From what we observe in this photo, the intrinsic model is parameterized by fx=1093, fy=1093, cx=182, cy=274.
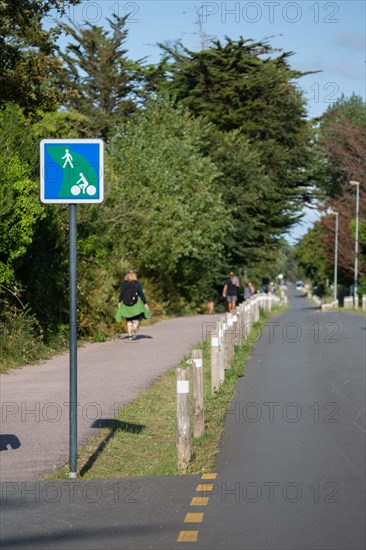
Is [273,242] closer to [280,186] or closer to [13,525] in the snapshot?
[280,186]

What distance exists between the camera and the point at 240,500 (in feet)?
28.5

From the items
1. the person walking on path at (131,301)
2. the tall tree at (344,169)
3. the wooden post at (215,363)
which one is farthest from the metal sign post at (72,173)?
the tall tree at (344,169)

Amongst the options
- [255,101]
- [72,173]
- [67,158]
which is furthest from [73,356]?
[255,101]

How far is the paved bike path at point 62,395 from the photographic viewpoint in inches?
439

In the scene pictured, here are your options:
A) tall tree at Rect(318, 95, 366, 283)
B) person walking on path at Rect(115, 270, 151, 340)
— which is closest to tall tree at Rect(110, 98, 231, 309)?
person walking on path at Rect(115, 270, 151, 340)

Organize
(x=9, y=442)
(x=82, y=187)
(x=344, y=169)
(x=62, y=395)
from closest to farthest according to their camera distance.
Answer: (x=82, y=187) < (x=9, y=442) < (x=62, y=395) < (x=344, y=169)

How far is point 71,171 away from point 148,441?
155 inches

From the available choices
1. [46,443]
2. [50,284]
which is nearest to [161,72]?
[50,284]

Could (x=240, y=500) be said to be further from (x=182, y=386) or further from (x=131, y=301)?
(x=131, y=301)

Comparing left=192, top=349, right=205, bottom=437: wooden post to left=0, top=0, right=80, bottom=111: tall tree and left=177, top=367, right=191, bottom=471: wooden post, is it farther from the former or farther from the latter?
left=0, top=0, right=80, bottom=111: tall tree

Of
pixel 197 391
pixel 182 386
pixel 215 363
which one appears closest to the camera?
pixel 182 386

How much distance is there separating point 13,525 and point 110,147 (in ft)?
125

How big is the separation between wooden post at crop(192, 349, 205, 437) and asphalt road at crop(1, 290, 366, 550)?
411mm

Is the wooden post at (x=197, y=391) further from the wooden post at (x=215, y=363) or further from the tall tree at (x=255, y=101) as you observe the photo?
the tall tree at (x=255, y=101)
